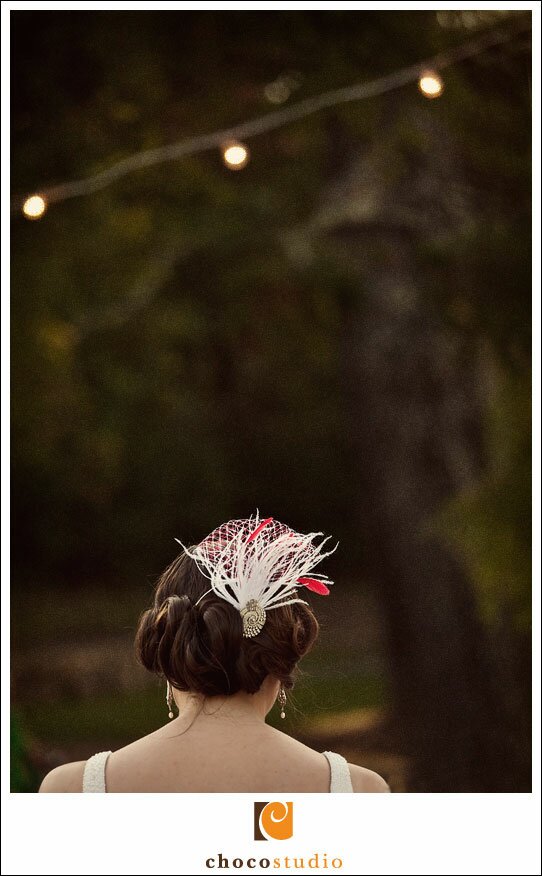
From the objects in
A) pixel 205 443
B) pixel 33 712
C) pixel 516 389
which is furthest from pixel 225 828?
pixel 205 443

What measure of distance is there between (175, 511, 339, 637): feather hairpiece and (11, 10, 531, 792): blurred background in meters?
0.30

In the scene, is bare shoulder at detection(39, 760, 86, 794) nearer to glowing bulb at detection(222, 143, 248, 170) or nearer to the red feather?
the red feather

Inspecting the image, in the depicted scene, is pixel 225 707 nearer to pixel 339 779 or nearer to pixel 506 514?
pixel 339 779

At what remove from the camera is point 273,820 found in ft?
4.78

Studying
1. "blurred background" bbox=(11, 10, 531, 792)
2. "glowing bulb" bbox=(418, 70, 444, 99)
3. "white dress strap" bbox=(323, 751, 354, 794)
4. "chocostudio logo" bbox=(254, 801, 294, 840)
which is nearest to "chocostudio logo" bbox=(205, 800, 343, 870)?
"chocostudio logo" bbox=(254, 801, 294, 840)

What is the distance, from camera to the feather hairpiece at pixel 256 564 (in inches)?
55.9

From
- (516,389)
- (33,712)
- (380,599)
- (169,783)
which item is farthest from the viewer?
(33,712)

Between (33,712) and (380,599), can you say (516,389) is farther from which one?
(33,712)

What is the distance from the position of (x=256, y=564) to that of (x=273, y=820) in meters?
0.40

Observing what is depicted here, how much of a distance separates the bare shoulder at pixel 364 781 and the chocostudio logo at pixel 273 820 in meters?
0.13

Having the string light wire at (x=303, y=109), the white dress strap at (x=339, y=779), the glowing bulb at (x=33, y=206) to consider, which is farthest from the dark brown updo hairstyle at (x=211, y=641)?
the string light wire at (x=303, y=109)

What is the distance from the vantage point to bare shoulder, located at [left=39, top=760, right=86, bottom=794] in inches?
52.3

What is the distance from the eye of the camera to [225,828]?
1.47 m

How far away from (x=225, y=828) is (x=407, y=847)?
31 centimetres
